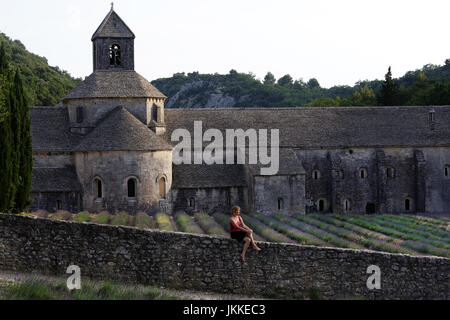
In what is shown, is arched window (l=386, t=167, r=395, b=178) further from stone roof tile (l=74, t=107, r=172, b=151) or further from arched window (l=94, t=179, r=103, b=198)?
arched window (l=94, t=179, r=103, b=198)

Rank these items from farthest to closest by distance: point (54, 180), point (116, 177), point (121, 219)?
point (54, 180) < point (116, 177) < point (121, 219)

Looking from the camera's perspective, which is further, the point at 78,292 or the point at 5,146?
the point at 5,146

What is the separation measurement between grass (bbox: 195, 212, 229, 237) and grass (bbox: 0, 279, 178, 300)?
47.2 feet

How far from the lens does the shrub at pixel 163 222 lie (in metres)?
33.5

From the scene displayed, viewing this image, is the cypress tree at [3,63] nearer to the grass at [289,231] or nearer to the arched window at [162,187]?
the arched window at [162,187]

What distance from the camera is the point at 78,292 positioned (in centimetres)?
1611

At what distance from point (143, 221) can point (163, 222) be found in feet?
3.66

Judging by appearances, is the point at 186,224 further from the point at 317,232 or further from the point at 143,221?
the point at 317,232

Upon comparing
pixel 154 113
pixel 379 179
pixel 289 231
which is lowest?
pixel 289 231

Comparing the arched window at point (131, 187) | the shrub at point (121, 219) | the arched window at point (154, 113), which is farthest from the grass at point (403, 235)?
the arched window at point (154, 113)

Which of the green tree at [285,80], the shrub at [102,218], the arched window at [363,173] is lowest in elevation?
the shrub at [102,218]

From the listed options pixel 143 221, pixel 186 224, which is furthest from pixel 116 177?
pixel 186 224

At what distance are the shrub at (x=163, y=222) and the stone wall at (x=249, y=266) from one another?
13.9 m

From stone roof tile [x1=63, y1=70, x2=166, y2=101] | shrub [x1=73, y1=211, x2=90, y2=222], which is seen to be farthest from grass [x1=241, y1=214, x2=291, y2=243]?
stone roof tile [x1=63, y1=70, x2=166, y2=101]
